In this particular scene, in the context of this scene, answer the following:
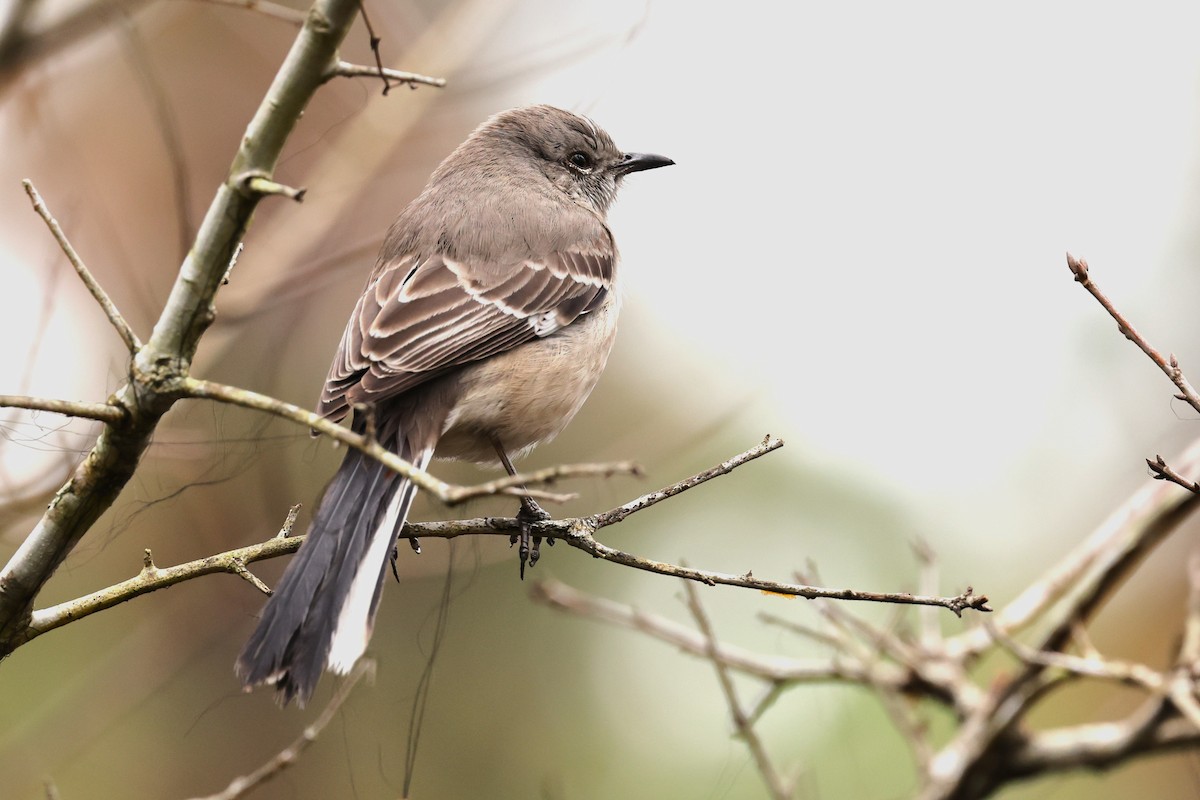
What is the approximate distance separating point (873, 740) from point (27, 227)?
4523mm

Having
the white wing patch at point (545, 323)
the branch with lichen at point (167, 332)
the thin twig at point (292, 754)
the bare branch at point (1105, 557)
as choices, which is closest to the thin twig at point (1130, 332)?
the bare branch at point (1105, 557)

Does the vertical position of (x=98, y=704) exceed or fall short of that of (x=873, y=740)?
it exceeds it

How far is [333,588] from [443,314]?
1.64m

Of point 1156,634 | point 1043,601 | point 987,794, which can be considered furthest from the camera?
point 1156,634

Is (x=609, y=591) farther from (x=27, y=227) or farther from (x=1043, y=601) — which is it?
(x=1043, y=601)

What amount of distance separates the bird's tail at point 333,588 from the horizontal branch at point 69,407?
743mm

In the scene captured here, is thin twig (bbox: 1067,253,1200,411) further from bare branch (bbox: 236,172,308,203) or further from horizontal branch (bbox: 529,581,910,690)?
bare branch (bbox: 236,172,308,203)

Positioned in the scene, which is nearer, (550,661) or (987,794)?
(987,794)


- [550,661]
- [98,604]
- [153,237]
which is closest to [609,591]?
[550,661]

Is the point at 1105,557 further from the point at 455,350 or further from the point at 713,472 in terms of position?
the point at 455,350

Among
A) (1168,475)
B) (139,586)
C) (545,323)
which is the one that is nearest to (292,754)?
(139,586)

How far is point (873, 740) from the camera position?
4.93 meters

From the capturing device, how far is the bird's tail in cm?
304

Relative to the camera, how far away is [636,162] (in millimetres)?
6395
